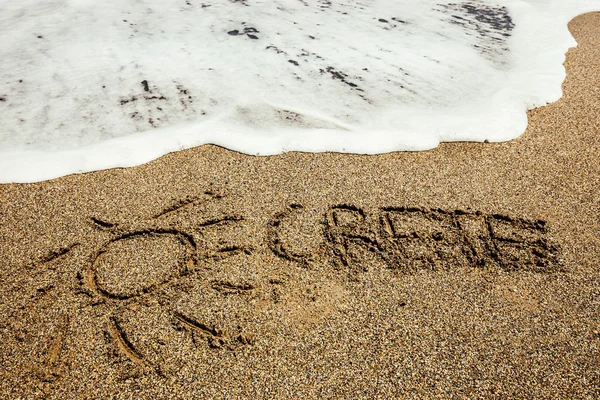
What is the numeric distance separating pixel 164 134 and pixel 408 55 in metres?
2.27

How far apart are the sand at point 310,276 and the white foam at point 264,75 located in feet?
0.81

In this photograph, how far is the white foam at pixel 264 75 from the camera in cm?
278

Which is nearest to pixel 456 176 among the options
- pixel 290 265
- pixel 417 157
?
pixel 417 157

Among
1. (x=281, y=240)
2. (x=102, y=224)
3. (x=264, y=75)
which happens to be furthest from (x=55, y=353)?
(x=264, y=75)

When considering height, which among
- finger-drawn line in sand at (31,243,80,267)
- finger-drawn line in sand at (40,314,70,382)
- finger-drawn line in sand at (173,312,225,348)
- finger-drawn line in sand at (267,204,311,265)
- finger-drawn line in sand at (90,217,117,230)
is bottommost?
finger-drawn line in sand at (40,314,70,382)

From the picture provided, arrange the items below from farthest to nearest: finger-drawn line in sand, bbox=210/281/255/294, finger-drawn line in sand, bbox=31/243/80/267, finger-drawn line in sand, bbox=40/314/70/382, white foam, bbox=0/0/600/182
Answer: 1. white foam, bbox=0/0/600/182
2. finger-drawn line in sand, bbox=31/243/80/267
3. finger-drawn line in sand, bbox=210/281/255/294
4. finger-drawn line in sand, bbox=40/314/70/382

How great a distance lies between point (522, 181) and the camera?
2.42 m

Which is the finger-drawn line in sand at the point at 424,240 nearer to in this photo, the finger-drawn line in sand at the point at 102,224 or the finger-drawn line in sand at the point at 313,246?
the finger-drawn line in sand at the point at 313,246

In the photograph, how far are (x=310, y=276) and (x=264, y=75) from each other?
207cm

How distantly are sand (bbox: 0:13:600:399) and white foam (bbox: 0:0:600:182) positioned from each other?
0.25 metres

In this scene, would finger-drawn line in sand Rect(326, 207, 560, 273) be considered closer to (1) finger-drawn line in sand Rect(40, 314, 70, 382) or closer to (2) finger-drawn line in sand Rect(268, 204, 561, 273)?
(2) finger-drawn line in sand Rect(268, 204, 561, 273)

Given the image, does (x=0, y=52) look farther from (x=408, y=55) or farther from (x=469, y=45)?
(x=469, y=45)

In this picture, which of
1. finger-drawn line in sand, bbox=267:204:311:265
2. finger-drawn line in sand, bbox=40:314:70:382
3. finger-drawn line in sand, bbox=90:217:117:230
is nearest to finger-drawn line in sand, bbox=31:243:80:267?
finger-drawn line in sand, bbox=90:217:117:230

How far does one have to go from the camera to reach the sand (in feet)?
5.28
